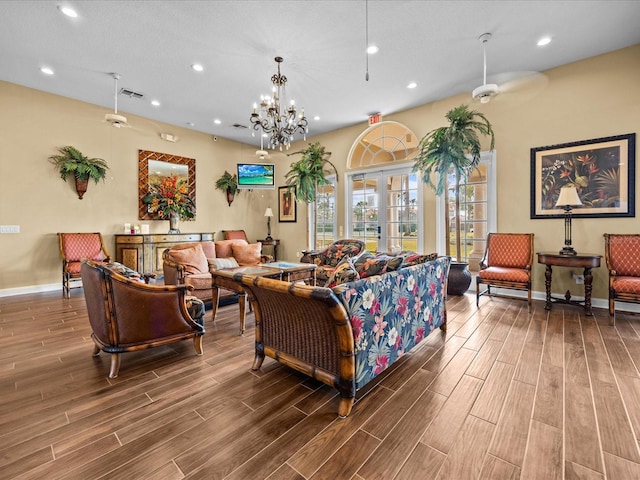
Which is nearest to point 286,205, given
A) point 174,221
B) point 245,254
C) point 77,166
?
point 174,221

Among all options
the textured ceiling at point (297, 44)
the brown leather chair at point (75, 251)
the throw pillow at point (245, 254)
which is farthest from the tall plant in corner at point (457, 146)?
the brown leather chair at point (75, 251)

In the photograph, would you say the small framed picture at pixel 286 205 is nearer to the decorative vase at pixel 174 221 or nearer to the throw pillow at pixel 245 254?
the decorative vase at pixel 174 221

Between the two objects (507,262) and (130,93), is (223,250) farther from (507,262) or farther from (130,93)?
(507,262)

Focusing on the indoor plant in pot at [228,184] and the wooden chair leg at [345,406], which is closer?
the wooden chair leg at [345,406]

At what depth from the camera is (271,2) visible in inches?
117

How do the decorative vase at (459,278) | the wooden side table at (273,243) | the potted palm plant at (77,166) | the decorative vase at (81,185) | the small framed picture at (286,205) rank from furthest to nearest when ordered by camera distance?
the small framed picture at (286,205) → the wooden side table at (273,243) → the decorative vase at (81,185) → the potted palm plant at (77,166) → the decorative vase at (459,278)

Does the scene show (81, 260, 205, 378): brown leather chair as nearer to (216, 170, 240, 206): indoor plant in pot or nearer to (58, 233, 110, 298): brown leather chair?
(58, 233, 110, 298): brown leather chair

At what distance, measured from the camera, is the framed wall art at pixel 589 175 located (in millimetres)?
3768

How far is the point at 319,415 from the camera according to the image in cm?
178

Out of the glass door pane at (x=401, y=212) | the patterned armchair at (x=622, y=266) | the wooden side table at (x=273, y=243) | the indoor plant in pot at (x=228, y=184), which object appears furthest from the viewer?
the wooden side table at (x=273, y=243)

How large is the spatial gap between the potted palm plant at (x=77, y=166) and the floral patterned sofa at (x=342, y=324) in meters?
4.95

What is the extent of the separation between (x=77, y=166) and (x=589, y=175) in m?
8.01

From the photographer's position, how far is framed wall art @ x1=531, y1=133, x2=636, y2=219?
12.4 feet

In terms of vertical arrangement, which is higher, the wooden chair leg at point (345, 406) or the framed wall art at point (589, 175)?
the framed wall art at point (589, 175)
